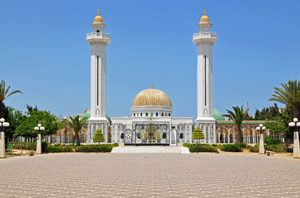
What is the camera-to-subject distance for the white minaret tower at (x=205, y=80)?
59.4m

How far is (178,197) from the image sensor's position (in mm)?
10781

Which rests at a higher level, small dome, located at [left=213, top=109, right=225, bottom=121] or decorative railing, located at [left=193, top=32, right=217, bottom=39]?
decorative railing, located at [left=193, top=32, right=217, bottom=39]

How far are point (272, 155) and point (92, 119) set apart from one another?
33.6 metres

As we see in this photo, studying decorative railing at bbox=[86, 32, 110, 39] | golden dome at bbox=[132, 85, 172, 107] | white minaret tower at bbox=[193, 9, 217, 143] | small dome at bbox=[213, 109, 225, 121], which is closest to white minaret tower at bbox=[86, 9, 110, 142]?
decorative railing at bbox=[86, 32, 110, 39]

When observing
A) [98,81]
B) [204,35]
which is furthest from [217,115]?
[98,81]

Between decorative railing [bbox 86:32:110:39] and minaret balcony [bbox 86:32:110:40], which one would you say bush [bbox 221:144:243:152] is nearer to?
minaret balcony [bbox 86:32:110:40]

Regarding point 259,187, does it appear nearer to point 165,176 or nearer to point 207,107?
point 165,176

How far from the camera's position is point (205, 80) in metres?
59.6

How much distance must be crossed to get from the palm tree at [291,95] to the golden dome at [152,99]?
33.3 metres

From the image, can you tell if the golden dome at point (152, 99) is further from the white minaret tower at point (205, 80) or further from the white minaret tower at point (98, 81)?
the white minaret tower at point (205, 80)

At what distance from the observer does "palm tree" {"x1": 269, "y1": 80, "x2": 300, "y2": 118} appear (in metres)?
33.0

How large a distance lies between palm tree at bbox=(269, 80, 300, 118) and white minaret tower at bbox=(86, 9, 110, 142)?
30.8 meters

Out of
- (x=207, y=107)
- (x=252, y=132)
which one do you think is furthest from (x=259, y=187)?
(x=252, y=132)

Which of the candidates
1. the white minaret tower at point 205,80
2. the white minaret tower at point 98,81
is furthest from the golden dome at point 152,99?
the white minaret tower at point 205,80
